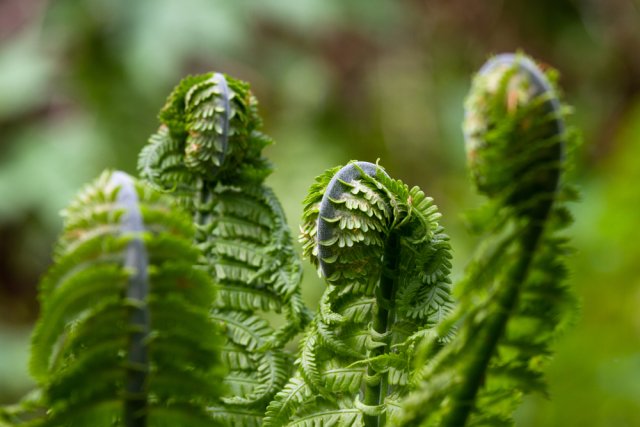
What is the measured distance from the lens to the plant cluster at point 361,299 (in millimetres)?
718

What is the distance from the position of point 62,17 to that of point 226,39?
1151 millimetres

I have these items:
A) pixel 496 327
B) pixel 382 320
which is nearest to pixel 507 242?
pixel 496 327

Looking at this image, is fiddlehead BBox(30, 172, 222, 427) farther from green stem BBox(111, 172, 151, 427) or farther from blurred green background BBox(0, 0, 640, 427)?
blurred green background BBox(0, 0, 640, 427)

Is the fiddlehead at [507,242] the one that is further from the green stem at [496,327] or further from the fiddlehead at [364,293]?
the fiddlehead at [364,293]

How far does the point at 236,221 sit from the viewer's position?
3.71ft

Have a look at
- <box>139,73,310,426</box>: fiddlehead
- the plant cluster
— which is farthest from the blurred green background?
the plant cluster

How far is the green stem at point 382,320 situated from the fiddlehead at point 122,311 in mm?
245

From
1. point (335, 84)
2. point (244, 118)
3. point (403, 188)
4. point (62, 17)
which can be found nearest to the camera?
point (403, 188)

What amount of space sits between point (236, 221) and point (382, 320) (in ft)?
0.85

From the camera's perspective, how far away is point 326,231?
0.94m

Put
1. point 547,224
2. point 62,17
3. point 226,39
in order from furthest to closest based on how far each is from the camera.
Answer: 1. point 62,17
2. point 226,39
3. point 547,224

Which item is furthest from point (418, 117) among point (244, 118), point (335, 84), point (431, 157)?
point (244, 118)

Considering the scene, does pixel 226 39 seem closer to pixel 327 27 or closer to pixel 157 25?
pixel 157 25

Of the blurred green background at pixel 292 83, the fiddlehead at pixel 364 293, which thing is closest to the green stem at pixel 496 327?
the fiddlehead at pixel 364 293
